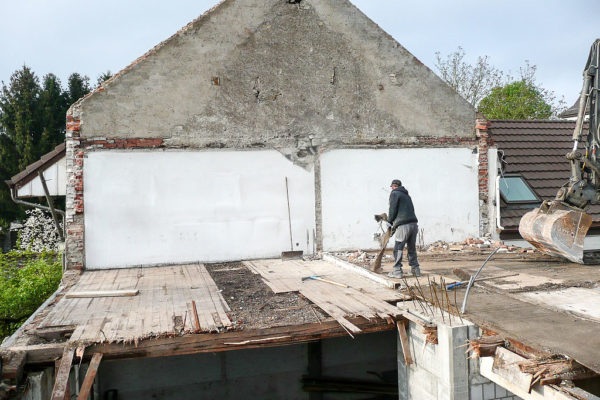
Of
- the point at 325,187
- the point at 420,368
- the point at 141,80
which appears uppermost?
the point at 141,80

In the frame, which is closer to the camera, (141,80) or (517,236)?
(141,80)

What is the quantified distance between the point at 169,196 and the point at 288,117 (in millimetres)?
3118

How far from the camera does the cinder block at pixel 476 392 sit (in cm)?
548

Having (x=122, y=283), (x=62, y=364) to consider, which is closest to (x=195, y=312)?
(x=62, y=364)

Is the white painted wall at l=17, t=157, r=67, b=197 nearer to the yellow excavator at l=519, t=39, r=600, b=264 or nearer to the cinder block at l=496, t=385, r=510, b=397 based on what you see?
the cinder block at l=496, t=385, r=510, b=397

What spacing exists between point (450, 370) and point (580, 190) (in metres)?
5.22

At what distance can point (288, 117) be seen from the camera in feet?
35.5

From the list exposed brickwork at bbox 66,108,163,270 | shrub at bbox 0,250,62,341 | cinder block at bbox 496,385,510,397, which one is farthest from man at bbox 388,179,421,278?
shrub at bbox 0,250,62,341

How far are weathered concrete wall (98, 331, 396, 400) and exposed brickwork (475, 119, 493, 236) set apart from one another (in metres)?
4.49

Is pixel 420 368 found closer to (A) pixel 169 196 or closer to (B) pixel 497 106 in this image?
(A) pixel 169 196

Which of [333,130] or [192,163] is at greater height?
[333,130]

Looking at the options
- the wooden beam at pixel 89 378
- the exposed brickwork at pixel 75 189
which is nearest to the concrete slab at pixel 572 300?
the wooden beam at pixel 89 378

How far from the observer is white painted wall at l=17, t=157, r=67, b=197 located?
32.5ft

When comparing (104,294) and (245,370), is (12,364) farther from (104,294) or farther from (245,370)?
(245,370)
